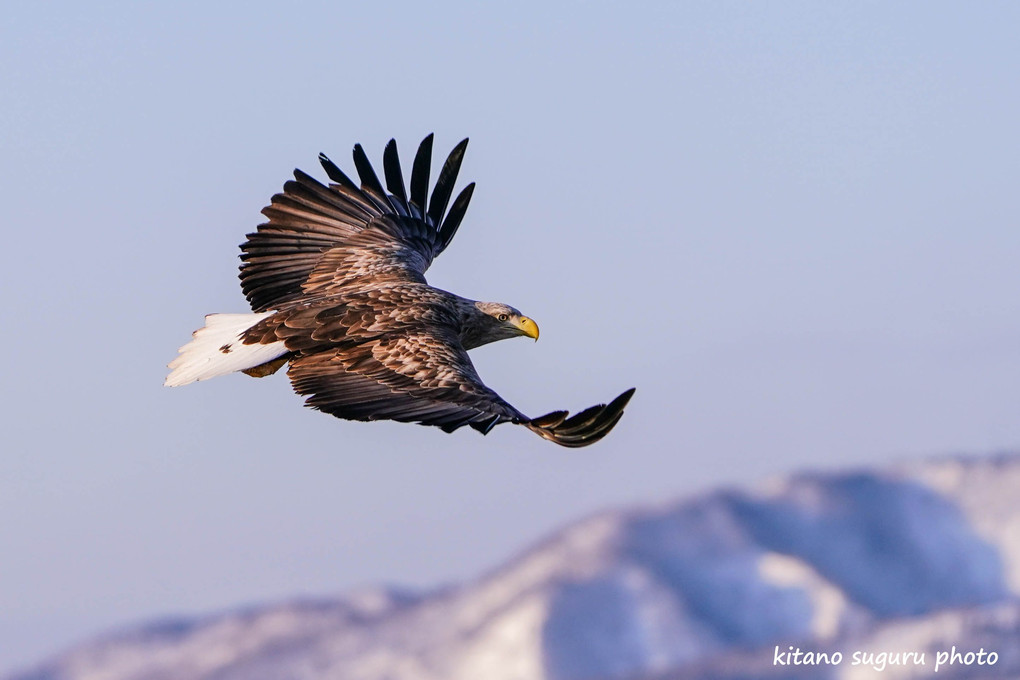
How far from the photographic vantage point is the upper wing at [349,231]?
2177 cm

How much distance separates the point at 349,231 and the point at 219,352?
3.72 meters

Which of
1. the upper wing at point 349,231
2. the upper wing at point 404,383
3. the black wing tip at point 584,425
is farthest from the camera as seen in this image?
the upper wing at point 349,231

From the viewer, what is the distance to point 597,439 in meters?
16.5

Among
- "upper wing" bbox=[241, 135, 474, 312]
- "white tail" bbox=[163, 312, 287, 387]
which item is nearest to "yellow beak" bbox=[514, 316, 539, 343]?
"upper wing" bbox=[241, 135, 474, 312]

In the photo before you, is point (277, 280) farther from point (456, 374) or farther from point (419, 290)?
Answer: point (456, 374)

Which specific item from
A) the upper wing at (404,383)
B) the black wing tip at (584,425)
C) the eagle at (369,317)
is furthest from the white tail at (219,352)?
the black wing tip at (584,425)

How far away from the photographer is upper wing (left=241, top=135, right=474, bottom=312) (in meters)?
21.8

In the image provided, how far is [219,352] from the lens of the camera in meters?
19.8

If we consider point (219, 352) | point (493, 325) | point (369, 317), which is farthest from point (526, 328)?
point (219, 352)

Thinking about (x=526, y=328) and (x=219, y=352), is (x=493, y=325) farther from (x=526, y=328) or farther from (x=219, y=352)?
(x=219, y=352)

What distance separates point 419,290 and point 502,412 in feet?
12.1

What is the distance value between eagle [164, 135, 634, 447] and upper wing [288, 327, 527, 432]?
19 millimetres

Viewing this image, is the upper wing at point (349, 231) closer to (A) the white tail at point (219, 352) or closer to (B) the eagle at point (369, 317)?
(B) the eagle at point (369, 317)

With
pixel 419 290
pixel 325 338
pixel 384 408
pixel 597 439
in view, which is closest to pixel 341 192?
pixel 419 290
